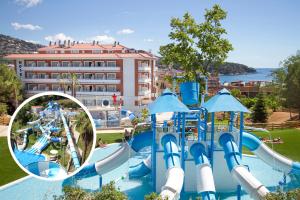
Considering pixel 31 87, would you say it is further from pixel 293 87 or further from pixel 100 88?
pixel 293 87

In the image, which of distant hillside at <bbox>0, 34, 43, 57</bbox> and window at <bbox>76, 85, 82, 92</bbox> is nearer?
window at <bbox>76, 85, 82, 92</bbox>

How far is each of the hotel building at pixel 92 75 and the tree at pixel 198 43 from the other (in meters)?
22.1

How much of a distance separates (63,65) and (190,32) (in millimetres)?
29320

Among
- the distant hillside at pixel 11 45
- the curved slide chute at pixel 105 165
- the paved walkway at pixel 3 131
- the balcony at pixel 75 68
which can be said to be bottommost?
the paved walkway at pixel 3 131

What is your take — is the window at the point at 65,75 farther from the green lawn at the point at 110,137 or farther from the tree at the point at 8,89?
→ the green lawn at the point at 110,137

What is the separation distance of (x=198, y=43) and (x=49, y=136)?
2006 cm

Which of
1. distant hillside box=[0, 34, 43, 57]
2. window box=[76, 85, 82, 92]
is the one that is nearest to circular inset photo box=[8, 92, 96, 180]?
window box=[76, 85, 82, 92]

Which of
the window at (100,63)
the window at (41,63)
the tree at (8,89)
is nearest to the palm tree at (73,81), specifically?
the window at (100,63)

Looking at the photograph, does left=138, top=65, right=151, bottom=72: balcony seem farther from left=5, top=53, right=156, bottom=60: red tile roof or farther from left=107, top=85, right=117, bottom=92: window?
left=107, top=85, right=117, bottom=92: window

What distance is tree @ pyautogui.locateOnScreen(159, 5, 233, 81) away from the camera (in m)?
26.9

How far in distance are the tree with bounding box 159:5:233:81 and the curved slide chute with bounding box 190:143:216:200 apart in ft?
41.0

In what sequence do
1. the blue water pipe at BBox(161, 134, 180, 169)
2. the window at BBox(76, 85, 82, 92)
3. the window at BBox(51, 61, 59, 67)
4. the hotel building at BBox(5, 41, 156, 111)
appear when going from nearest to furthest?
the blue water pipe at BBox(161, 134, 180, 169) → the hotel building at BBox(5, 41, 156, 111) → the window at BBox(76, 85, 82, 92) → the window at BBox(51, 61, 59, 67)

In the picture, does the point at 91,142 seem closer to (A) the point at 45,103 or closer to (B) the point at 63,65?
(A) the point at 45,103

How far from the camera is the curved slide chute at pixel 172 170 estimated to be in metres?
11.2
